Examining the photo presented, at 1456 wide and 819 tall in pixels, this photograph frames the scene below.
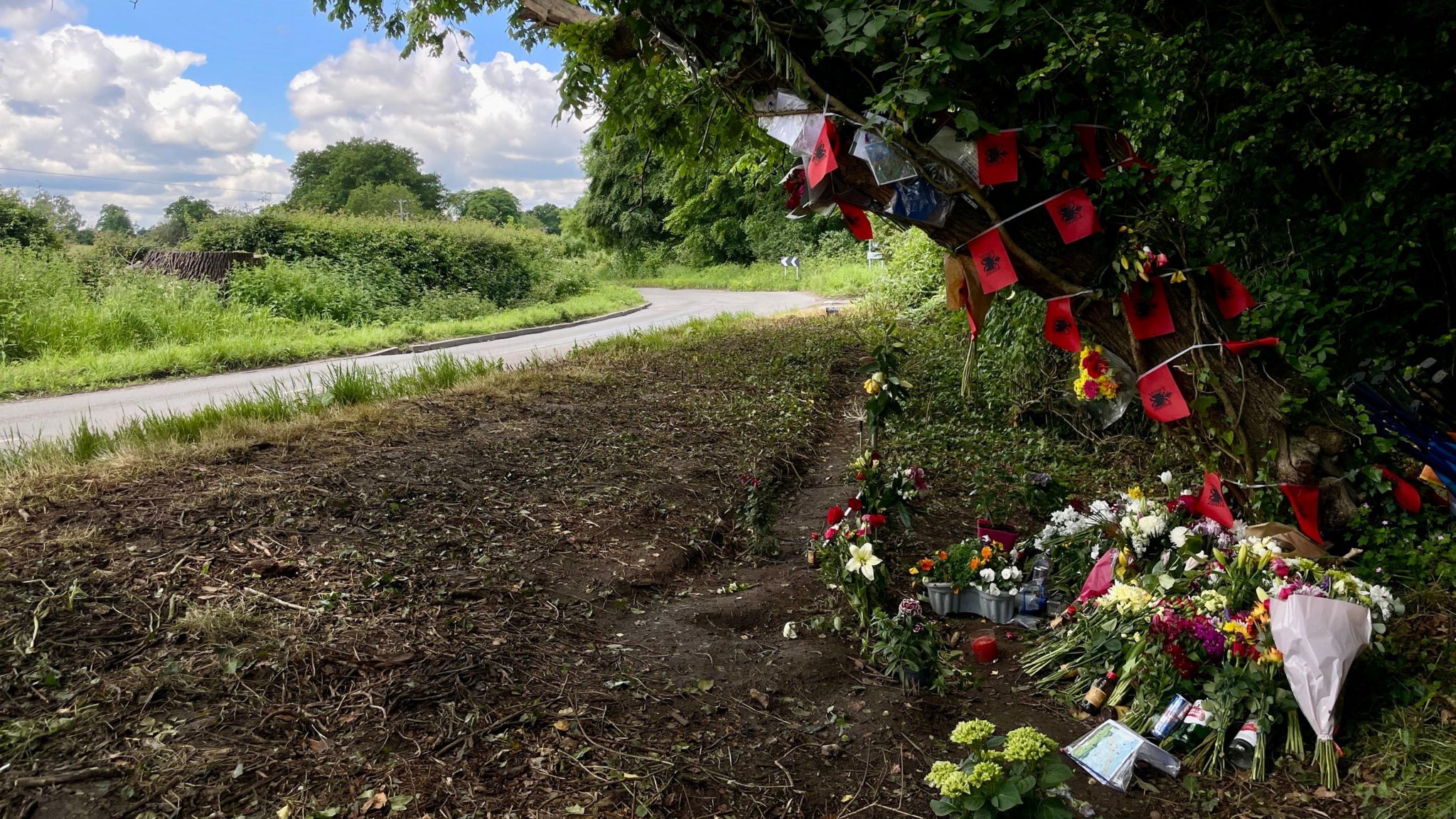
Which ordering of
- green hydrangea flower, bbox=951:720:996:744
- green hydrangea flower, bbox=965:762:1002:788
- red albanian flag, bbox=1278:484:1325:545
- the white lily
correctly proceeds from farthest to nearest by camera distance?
1. red albanian flag, bbox=1278:484:1325:545
2. the white lily
3. green hydrangea flower, bbox=951:720:996:744
4. green hydrangea flower, bbox=965:762:1002:788

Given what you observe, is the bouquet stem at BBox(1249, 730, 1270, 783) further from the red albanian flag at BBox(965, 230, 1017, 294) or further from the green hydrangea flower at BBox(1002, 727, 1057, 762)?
the red albanian flag at BBox(965, 230, 1017, 294)

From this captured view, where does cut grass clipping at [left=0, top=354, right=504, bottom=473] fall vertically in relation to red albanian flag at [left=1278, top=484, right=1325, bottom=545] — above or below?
above

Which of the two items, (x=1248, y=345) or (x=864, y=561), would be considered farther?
(x=1248, y=345)

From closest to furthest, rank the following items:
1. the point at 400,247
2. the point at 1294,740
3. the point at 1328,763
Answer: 1. the point at 1328,763
2. the point at 1294,740
3. the point at 400,247

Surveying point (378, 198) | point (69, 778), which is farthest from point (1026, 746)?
point (378, 198)

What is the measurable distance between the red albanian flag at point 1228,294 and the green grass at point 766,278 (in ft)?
51.4

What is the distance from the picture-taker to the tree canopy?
3318mm

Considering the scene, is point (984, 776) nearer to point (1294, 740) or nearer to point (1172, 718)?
point (1172, 718)

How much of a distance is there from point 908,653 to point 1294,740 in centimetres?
118

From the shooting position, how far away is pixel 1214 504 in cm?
353

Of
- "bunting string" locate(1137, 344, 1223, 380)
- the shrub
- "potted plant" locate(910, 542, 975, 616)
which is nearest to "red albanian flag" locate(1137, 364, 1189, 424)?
"bunting string" locate(1137, 344, 1223, 380)

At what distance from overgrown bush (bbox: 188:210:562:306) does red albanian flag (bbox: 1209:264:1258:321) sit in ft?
54.0

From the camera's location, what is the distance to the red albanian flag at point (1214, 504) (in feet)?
11.3

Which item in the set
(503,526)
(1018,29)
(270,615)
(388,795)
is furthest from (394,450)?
(1018,29)
